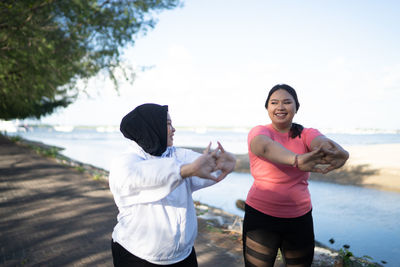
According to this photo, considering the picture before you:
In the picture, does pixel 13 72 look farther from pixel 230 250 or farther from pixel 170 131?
pixel 170 131

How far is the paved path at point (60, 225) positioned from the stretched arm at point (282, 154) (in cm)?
260

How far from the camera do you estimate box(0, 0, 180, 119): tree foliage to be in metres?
7.44

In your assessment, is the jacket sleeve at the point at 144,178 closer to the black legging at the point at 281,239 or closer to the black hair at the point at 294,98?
the black legging at the point at 281,239

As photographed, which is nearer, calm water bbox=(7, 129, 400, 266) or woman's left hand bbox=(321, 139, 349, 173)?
woman's left hand bbox=(321, 139, 349, 173)

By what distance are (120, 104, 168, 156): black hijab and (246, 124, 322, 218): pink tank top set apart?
815mm

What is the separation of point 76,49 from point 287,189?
362 inches

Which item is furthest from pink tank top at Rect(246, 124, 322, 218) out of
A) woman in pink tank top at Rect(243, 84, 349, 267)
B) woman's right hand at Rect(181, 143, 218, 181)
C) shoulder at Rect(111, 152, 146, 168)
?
shoulder at Rect(111, 152, 146, 168)

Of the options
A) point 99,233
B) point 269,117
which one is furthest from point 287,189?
point 99,233

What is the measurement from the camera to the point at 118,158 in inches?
66.7

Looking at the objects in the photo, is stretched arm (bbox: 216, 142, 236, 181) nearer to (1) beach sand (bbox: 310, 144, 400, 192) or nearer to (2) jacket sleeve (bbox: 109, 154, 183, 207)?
(2) jacket sleeve (bbox: 109, 154, 183, 207)

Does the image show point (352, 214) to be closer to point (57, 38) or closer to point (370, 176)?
point (370, 176)

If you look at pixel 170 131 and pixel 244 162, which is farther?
pixel 244 162

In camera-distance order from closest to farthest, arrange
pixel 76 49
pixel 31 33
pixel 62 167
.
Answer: pixel 31 33
pixel 76 49
pixel 62 167

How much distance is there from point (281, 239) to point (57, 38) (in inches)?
361
